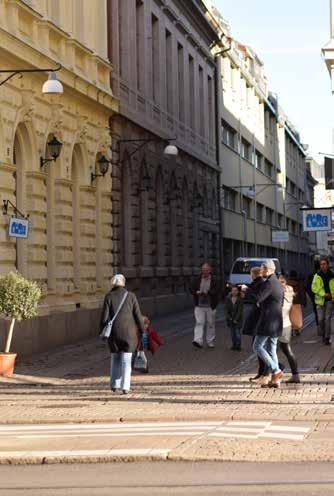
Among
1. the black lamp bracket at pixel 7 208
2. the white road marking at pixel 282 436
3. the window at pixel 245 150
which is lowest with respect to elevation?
the white road marking at pixel 282 436

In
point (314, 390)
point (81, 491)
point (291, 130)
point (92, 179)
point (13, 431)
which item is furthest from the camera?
point (291, 130)

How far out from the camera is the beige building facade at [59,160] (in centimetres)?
2369

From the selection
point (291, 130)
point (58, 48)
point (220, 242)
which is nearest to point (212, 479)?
point (58, 48)

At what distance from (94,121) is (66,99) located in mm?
2934

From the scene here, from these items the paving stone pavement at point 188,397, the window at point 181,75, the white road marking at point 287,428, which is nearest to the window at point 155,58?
the window at point 181,75

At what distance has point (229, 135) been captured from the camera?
196 ft

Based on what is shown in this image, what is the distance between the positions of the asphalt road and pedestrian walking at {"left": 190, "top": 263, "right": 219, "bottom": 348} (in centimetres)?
1439

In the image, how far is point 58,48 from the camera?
27.0 metres

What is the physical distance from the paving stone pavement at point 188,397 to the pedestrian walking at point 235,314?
0.92ft

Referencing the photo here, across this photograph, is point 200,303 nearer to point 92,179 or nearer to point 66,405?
point 92,179

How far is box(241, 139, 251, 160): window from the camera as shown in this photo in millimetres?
64375

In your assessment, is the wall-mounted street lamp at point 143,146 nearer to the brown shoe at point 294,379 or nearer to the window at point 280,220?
the brown shoe at point 294,379

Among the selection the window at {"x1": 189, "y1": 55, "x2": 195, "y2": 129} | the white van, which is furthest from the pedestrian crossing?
the window at {"x1": 189, "y1": 55, "x2": 195, "y2": 129}

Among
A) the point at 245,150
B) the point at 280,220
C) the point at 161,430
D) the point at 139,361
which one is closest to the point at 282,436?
the point at 161,430
